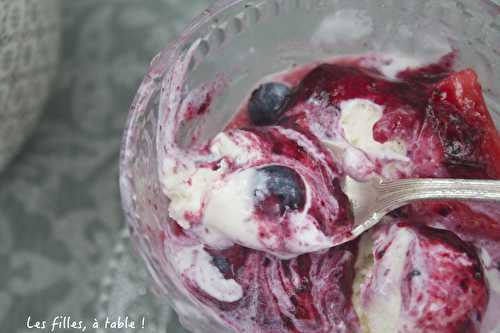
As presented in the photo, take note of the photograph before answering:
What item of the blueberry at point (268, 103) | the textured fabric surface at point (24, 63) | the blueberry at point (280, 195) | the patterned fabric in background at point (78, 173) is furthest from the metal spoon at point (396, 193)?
the textured fabric surface at point (24, 63)

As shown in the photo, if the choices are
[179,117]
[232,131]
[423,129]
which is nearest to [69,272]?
[179,117]

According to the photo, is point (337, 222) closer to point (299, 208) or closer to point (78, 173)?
point (299, 208)

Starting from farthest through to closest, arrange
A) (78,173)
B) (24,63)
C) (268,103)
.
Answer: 1. (78,173)
2. (24,63)
3. (268,103)

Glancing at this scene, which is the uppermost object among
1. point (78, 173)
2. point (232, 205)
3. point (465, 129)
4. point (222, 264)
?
point (465, 129)

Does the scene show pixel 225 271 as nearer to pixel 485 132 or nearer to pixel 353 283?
pixel 353 283

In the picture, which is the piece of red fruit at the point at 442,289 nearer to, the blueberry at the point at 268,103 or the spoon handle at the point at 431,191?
the spoon handle at the point at 431,191

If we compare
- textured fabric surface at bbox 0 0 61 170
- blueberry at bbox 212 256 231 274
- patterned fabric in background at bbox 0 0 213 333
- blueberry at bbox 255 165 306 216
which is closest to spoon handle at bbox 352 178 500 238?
blueberry at bbox 255 165 306 216

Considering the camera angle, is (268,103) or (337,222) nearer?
(337,222)

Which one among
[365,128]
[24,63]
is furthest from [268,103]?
[24,63]
